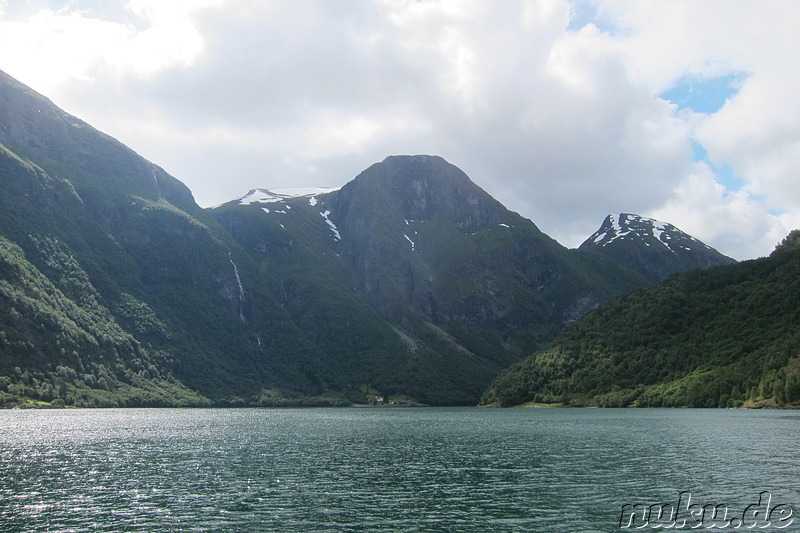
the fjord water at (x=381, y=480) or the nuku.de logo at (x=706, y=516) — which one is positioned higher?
the nuku.de logo at (x=706, y=516)

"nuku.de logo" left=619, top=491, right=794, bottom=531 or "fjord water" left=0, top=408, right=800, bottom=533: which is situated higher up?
"nuku.de logo" left=619, top=491, right=794, bottom=531

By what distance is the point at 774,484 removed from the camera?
165ft

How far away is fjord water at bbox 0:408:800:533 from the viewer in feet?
136

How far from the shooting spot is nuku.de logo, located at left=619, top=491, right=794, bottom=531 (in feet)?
125

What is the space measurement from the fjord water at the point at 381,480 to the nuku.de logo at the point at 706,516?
1455 mm

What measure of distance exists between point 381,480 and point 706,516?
27.8 metres

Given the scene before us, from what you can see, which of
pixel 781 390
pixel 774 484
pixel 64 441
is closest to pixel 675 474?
pixel 774 484

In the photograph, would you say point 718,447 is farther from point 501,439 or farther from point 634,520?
point 634,520

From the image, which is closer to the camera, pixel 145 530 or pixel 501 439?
pixel 145 530

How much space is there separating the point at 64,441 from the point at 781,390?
167 meters

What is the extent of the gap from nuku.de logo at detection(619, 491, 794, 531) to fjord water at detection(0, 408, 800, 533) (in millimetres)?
1455

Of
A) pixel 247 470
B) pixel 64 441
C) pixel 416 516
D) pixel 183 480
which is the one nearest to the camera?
pixel 416 516

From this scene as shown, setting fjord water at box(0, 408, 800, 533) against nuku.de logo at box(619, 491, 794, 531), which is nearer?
nuku.de logo at box(619, 491, 794, 531)

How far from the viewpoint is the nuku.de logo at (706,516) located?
3819 cm
